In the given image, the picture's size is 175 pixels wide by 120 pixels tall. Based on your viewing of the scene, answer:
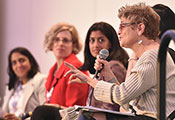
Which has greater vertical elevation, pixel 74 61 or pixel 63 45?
pixel 63 45

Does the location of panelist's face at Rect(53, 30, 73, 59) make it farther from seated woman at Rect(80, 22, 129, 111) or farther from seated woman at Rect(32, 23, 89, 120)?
seated woman at Rect(80, 22, 129, 111)

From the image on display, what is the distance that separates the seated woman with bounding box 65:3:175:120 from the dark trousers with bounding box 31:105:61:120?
85 centimetres

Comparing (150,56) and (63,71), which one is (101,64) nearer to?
(150,56)

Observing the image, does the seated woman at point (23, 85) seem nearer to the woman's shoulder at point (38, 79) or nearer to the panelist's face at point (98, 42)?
the woman's shoulder at point (38, 79)

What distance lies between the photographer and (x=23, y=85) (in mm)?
4637

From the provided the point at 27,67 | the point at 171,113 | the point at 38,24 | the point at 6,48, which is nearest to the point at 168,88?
the point at 171,113

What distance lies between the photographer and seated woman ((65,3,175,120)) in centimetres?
212

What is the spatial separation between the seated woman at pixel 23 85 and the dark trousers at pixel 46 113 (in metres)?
1.08

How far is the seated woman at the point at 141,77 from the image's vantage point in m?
2.12

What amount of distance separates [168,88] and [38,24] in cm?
397

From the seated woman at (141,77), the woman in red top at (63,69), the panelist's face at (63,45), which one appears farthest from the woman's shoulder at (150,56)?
the panelist's face at (63,45)

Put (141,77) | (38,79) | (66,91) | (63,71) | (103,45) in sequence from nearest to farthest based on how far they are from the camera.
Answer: (141,77) < (103,45) < (66,91) < (63,71) < (38,79)

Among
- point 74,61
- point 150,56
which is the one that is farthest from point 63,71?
point 150,56

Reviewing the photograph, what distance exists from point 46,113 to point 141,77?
1.27 metres
